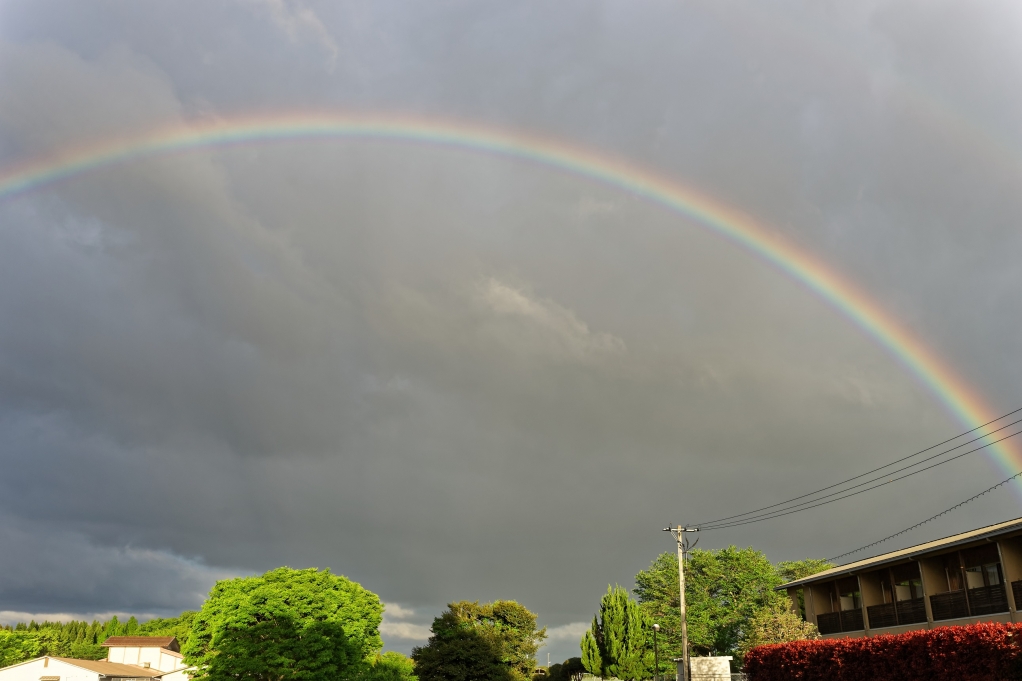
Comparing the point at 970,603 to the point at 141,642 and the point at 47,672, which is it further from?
the point at 141,642

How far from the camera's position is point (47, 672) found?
9306 centimetres

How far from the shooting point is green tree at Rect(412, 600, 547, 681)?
275 ft

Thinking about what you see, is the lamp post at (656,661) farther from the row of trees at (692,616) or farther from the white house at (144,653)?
the white house at (144,653)

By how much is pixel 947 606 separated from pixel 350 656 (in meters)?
53.6

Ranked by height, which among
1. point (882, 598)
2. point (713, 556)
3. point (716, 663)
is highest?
point (713, 556)

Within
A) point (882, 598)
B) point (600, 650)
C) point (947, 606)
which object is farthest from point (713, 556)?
point (947, 606)

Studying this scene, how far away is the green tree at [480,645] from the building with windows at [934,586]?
4168 cm

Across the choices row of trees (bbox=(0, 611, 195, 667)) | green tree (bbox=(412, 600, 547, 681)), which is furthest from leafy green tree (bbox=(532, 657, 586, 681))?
row of trees (bbox=(0, 611, 195, 667))

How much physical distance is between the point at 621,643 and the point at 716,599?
39.8 feet

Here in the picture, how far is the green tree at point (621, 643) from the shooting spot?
87312 millimetres

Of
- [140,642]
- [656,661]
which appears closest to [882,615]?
[656,661]

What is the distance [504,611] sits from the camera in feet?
319

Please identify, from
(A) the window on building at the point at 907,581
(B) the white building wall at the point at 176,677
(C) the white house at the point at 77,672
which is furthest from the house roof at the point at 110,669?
(A) the window on building at the point at 907,581

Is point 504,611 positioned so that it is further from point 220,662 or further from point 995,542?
point 995,542
